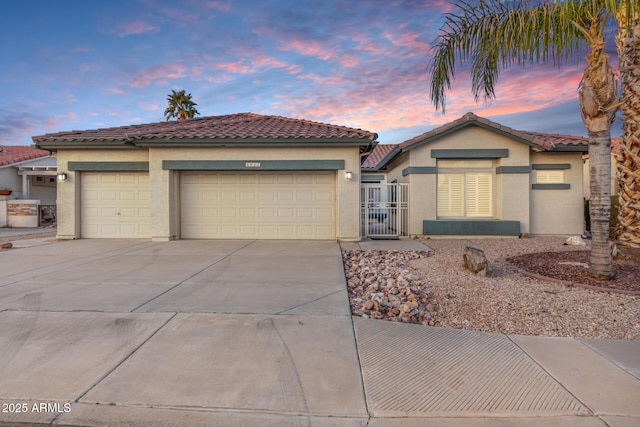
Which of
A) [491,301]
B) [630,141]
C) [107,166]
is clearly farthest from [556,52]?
[107,166]

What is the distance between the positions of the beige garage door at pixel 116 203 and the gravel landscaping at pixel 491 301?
884 centimetres

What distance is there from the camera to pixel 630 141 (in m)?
9.17

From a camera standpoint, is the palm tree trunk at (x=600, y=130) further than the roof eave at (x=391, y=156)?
No

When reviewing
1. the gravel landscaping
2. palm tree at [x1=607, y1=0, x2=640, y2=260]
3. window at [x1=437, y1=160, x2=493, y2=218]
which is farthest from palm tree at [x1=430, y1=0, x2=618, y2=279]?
window at [x1=437, y1=160, x2=493, y2=218]

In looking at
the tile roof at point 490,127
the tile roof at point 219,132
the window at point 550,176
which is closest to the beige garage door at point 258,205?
the tile roof at point 219,132

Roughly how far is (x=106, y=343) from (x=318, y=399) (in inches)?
A: 102

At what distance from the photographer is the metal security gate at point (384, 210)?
521 inches

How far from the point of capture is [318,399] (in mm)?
3072

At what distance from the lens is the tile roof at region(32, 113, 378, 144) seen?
12.2 metres

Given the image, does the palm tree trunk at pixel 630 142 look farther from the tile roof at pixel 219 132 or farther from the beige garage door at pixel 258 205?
the beige garage door at pixel 258 205

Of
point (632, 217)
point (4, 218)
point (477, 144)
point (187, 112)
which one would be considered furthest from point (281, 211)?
point (187, 112)

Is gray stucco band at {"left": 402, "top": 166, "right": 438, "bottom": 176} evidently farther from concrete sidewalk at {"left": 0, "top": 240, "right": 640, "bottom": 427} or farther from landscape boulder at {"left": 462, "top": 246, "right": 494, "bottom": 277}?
concrete sidewalk at {"left": 0, "top": 240, "right": 640, "bottom": 427}

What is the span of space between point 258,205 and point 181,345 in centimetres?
922

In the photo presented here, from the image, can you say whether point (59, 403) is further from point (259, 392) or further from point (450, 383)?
point (450, 383)
